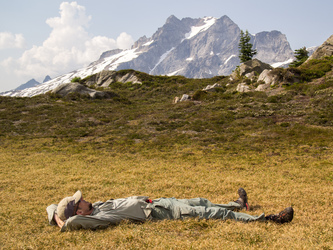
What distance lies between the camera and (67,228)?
6.89m

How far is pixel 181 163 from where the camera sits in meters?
16.1

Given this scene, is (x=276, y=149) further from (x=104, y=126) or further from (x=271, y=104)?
(x=104, y=126)

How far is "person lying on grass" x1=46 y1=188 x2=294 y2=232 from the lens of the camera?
22.8ft

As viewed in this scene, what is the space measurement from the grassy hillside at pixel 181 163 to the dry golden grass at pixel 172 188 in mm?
51

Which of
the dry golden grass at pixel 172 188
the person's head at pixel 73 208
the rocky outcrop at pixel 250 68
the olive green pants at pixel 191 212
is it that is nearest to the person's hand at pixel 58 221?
the person's head at pixel 73 208

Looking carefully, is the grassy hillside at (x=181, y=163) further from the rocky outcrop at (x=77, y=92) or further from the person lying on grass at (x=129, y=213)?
the rocky outcrop at (x=77, y=92)

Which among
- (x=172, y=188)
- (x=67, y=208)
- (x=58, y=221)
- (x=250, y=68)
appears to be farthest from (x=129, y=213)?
(x=250, y=68)

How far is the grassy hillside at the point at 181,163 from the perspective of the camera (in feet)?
21.3

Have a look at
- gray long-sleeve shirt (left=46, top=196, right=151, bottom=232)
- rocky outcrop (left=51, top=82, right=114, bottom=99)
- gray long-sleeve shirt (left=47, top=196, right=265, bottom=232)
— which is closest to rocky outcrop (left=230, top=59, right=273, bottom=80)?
rocky outcrop (left=51, top=82, right=114, bottom=99)

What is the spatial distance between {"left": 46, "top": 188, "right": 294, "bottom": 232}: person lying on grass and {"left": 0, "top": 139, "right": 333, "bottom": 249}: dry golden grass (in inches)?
10.1

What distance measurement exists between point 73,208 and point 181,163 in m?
9.87

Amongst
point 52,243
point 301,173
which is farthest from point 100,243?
point 301,173

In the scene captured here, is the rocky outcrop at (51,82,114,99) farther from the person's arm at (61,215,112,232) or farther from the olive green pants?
the olive green pants

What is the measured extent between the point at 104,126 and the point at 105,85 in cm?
4634
